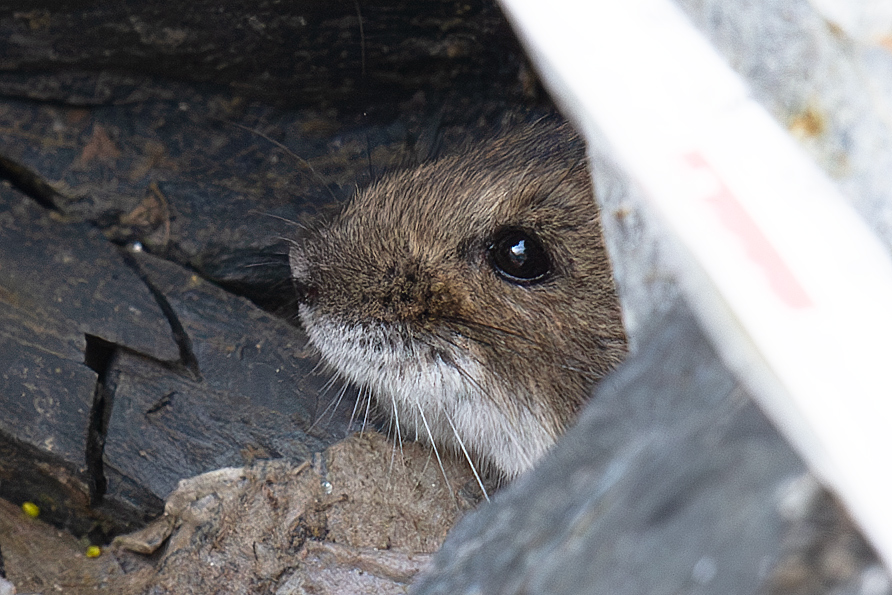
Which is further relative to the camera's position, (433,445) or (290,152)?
(290,152)

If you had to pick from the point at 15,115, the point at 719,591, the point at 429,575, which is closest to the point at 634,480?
the point at 719,591

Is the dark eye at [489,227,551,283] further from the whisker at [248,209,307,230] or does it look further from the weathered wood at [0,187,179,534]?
the weathered wood at [0,187,179,534]

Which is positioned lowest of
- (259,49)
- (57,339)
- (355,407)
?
(355,407)

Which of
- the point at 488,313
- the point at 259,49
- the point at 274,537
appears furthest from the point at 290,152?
the point at 274,537

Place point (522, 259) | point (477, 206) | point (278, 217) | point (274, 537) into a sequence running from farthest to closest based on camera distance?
point (278, 217)
point (477, 206)
point (522, 259)
point (274, 537)

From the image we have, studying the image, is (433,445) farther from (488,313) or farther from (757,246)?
(757,246)

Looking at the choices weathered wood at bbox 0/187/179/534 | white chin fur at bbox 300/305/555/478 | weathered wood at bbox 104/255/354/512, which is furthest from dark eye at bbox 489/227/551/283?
weathered wood at bbox 0/187/179/534

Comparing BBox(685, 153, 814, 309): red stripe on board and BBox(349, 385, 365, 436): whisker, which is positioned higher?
BBox(685, 153, 814, 309): red stripe on board
